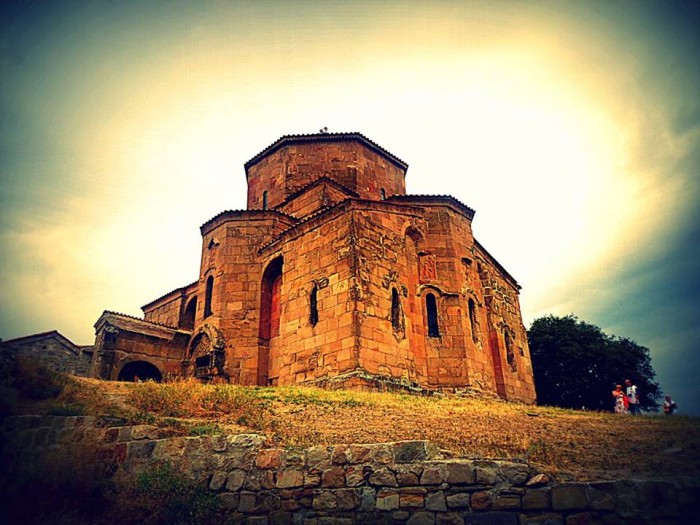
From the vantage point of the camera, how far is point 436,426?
8211 mm

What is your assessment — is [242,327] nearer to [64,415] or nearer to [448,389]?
[448,389]

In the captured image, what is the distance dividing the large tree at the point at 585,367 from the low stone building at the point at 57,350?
23910 millimetres

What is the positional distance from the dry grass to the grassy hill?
1cm

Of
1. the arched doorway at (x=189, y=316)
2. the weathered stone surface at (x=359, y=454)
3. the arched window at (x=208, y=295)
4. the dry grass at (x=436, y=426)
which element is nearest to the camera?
the dry grass at (x=436, y=426)

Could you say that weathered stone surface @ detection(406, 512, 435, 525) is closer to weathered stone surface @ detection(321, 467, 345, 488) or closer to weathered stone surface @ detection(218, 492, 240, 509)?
weathered stone surface @ detection(321, 467, 345, 488)

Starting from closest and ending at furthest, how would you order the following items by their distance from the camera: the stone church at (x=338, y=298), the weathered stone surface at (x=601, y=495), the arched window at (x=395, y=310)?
the weathered stone surface at (x=601, y=495) < the stone church at (x=338, y=298) < the arched window at (x=395, y=310)

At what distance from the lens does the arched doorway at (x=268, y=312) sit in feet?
57.6

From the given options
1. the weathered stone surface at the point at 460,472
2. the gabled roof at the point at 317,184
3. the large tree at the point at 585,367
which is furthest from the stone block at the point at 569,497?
the large tree at the point at 585,367

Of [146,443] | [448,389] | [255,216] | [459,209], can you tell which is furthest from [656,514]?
[255,216]

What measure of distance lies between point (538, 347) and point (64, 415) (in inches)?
1065

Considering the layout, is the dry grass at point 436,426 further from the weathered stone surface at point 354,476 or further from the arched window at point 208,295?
the arched window at point 208,295

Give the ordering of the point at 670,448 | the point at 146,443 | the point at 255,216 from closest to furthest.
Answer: the point at 670,448 → the point at 146,443 → the point at 255,216

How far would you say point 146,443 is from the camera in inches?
294

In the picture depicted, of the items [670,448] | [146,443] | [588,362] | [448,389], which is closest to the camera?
[670,448]
